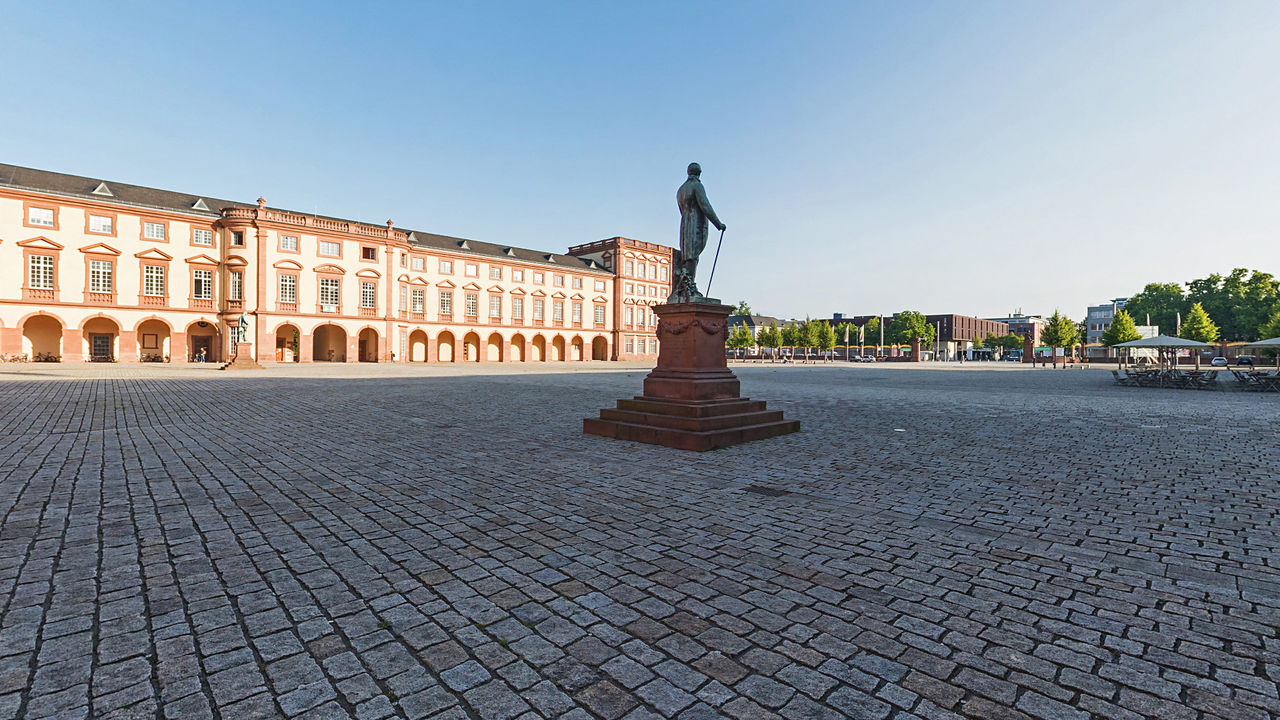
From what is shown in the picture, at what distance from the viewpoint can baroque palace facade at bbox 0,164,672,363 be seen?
3528 cm

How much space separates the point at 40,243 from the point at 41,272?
Result: 5.71ft

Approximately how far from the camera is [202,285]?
3997cm

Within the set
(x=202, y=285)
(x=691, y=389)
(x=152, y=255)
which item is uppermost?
(x=152, y=255)

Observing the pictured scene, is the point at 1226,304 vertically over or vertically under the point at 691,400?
over

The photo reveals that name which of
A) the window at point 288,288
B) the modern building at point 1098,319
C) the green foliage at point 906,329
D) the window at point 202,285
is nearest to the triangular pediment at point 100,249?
the window at point 202,285

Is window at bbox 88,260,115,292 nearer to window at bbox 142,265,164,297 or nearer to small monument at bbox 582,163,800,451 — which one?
window at bbox 142,265,164,297

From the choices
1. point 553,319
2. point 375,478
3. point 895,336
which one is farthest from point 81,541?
point 895,336

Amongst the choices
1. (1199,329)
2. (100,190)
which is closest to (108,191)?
(100,190)

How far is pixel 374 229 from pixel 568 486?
155 ft

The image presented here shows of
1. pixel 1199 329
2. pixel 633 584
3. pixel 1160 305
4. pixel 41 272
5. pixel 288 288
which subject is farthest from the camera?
pixel 1160 305

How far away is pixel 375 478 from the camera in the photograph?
5676 mm

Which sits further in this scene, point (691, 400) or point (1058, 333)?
point (1058, 333)

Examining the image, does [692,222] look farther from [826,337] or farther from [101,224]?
[826,337]

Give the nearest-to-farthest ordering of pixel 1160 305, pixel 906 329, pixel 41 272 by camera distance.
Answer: pixel 41 272
pixel 1160 305
pixel 906 329
